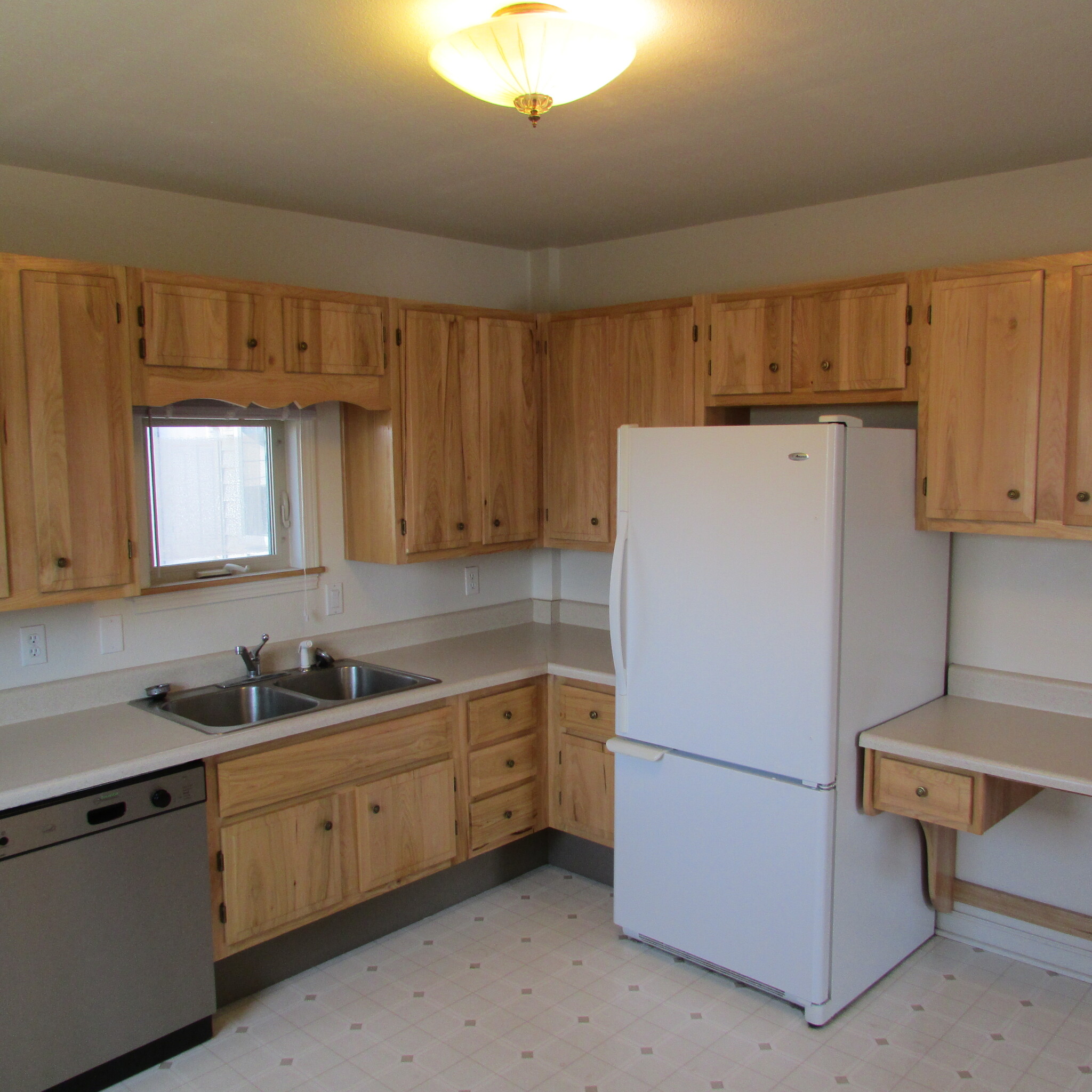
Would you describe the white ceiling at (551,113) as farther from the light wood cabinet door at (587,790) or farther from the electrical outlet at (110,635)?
the light wood cabinet door at (587,790)

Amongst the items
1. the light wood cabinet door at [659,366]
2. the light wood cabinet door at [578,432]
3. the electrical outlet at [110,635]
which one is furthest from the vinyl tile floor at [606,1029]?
the light wood cabinet door at [659,366]

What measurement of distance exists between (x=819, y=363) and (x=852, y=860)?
1.50 meters

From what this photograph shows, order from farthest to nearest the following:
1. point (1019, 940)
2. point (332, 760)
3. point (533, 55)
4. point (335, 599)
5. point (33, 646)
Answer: point (335, 599)
point (1019, 940)
point (332, 760)
point (33, 646)
point (533, 55)

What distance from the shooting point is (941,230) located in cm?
303

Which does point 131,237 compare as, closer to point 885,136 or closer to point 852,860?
point 885,136

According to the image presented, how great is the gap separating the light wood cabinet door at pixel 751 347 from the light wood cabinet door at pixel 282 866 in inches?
73.2

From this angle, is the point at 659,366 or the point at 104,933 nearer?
the point at 104,933

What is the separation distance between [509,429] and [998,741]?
1.99 m

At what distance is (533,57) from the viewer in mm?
1763

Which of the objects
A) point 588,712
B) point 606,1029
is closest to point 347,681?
point 588,712

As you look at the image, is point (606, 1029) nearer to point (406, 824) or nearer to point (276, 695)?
point (406, 824)

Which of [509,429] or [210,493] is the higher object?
[509,429]

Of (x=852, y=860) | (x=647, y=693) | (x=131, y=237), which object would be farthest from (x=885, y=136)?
(x=131, y=237)

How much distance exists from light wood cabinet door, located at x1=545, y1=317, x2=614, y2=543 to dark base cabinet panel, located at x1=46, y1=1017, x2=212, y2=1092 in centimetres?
205
